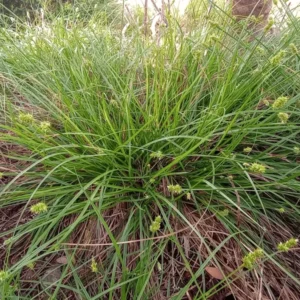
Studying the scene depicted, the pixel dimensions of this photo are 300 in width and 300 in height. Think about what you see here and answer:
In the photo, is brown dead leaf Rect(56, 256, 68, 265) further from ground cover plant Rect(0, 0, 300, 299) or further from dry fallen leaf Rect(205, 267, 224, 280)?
dry fallen leaf Rect(205, 267, 224, 280)

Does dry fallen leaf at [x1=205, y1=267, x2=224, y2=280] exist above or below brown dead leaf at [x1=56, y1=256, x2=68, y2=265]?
above

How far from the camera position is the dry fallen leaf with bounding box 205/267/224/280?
1.22 m

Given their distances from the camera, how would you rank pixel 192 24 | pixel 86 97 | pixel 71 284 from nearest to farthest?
1. pixel 71 284
2. pixel 86 97
3. pixel 192 24

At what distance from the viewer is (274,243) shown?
4.27 ft

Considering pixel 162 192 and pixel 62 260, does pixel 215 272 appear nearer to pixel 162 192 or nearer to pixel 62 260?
pixel 162 192

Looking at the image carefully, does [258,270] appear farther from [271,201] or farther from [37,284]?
[37,284]

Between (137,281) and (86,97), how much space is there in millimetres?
897

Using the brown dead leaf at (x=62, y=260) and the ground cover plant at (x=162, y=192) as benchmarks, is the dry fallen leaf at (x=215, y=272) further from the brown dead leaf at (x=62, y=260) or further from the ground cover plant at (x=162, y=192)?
the brown dead leaf at (x=62, y=260)

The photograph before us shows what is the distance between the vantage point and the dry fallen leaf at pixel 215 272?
1220mm

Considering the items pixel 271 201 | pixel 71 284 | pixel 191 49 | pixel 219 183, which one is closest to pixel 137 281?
pixel 71 284

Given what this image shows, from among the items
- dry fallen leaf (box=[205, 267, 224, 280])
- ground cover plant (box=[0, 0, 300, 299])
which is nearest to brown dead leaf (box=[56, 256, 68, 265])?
ground cover plant (box=[0, 0, 300, 299])

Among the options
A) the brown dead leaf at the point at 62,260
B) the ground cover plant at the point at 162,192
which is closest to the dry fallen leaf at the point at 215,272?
the ground cover plant at the point at 162,192

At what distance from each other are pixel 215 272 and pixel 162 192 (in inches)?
14.3

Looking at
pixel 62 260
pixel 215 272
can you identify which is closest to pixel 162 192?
pixel 215 272
